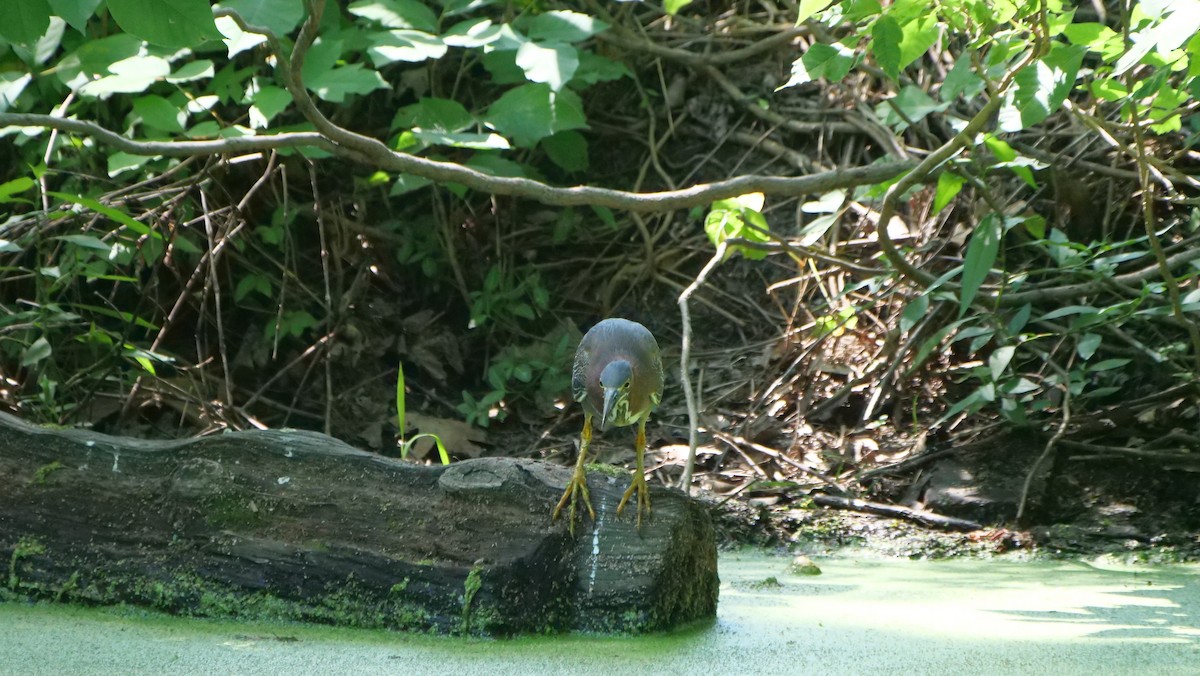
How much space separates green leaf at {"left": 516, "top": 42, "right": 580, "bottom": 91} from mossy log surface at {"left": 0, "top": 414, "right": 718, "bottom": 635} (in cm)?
162

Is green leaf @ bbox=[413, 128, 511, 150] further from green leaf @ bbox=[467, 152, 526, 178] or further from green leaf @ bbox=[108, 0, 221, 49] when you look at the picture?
green leaf @ bbox=[108, 0, 221, 49]

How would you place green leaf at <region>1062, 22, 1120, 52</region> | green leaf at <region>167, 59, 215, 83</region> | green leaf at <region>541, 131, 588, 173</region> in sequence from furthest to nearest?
green leaf at <region>541, 131, 588, 173</region>
green leaf at <region>167, 59, 215, 83</region>
green leaf at <region>1062, 22, 1120, 52</region>

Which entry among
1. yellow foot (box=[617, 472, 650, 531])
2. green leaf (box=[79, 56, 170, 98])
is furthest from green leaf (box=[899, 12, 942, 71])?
green leaf (box=[79, 56, 170, 98])

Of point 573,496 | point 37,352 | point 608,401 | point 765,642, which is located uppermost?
point 37,352

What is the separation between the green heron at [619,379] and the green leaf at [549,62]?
1.23 meters

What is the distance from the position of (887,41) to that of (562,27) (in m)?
1.87

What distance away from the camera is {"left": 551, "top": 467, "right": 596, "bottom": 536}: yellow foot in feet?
7.58

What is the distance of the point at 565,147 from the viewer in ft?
15.2

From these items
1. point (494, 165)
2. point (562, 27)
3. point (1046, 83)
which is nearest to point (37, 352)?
point (494, 165)

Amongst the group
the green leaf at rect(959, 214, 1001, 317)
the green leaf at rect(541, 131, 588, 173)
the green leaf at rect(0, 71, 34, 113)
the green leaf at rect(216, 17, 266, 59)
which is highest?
the green leaf at rect(541, 131, 588, 173)

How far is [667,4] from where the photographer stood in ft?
13.5

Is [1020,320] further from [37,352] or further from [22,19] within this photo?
[37,352]

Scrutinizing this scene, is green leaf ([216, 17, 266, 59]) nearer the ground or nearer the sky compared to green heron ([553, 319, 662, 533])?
nearer the sky

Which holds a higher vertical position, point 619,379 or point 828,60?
point 828,60
